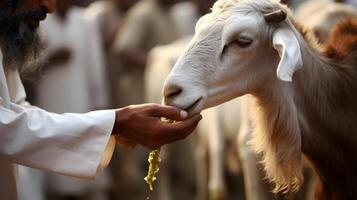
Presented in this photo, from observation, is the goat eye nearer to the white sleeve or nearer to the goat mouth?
the goat mouth

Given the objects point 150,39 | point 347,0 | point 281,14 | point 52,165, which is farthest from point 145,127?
point 150,39

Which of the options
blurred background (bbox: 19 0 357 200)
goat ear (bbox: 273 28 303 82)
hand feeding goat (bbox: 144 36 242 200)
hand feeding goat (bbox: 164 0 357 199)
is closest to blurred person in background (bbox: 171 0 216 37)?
blurred background (bbox: 19 0 357 200)

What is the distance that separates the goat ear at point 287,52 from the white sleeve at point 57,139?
2.10 ft

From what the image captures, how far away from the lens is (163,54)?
8.57 meters

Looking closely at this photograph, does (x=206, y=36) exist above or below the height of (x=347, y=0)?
above

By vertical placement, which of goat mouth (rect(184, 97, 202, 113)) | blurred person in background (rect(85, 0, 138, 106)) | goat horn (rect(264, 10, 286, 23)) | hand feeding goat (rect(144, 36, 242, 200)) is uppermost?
goat horn (rect(264, 10, 286, 23))

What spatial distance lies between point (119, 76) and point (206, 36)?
559 centimetres

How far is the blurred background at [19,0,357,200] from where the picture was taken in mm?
7762

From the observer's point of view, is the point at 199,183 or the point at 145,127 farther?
the point at 199,183

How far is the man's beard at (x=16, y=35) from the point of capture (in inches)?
181

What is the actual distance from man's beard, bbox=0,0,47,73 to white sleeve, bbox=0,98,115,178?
0.36 m

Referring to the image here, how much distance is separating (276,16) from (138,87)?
534 cm

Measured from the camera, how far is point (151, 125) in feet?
14.2

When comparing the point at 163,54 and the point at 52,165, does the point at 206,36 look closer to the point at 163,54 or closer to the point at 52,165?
the point at 52,165
